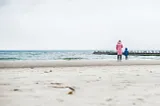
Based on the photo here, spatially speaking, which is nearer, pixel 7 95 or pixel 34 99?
pixel 34 99

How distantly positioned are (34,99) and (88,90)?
4.18 feet

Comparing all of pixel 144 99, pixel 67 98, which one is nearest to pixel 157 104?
pixel 144 99

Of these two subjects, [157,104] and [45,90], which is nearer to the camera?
[157,104]

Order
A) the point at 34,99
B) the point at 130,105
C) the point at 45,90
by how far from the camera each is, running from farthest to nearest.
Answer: the point at 45,90 → the point at 34,99 → the point at 130,105

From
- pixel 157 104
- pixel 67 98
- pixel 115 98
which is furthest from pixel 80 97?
pixel 157 104

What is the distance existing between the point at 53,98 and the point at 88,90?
→ 1.03 metres

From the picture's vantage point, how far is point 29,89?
210 inches

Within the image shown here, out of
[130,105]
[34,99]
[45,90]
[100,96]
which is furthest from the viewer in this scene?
[45,90]

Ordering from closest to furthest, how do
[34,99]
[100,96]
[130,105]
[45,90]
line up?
[130,105] < [34,99] < [100,96] < [45,90]

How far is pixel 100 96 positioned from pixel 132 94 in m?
0.59

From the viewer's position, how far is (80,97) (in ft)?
14.9

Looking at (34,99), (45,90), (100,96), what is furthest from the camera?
(45,90)

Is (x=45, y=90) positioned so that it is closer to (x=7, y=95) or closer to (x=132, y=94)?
(x=7, y=95)

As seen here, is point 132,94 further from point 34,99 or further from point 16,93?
point 16,93
